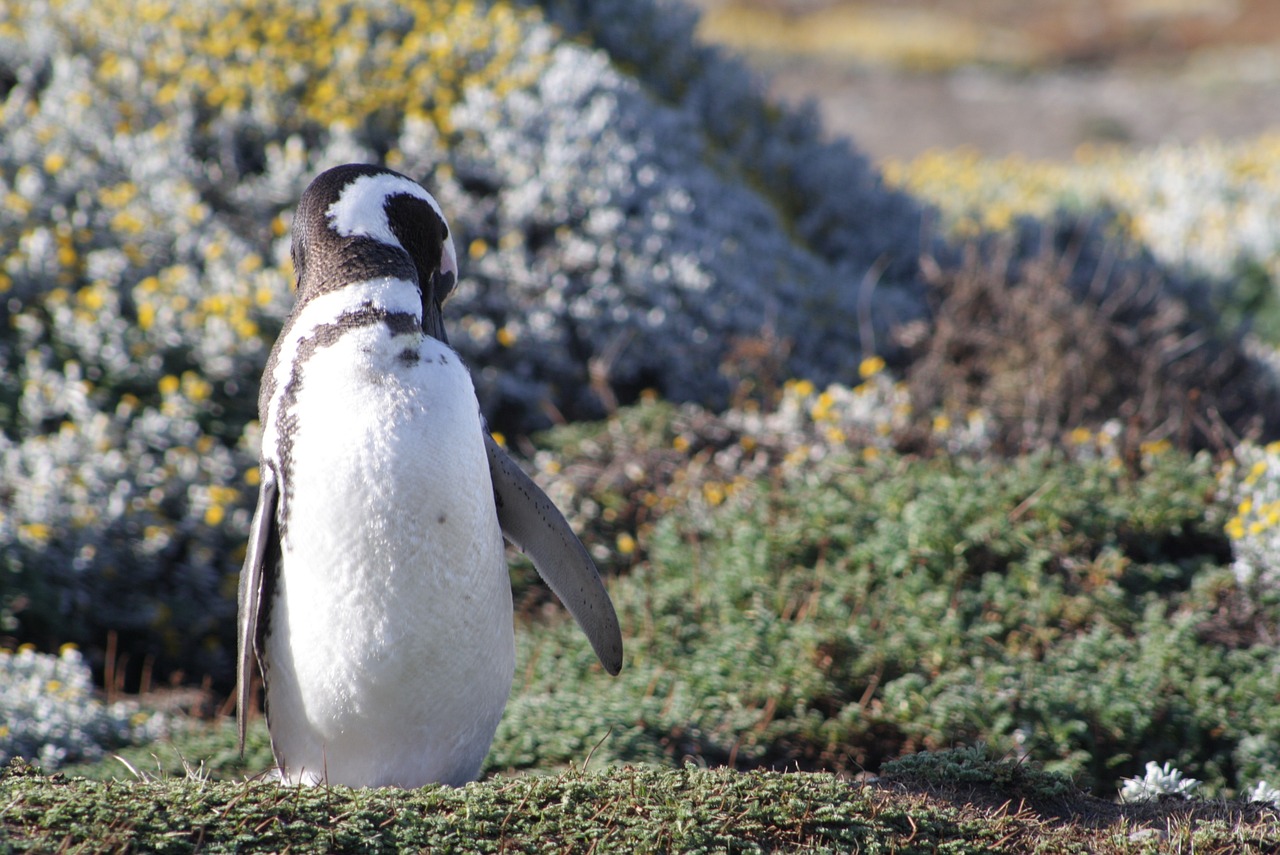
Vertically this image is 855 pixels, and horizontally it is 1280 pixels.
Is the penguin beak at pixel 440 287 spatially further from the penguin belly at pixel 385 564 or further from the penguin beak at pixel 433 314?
the penguin belly at pixel 385 564

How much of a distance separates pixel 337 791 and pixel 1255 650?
2.93 meters

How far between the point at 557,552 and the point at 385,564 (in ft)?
2.14

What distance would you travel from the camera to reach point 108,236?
564cm

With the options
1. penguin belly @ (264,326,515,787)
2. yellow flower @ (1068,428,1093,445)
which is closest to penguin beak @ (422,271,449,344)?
penguin belly @ (264,326,515,787)

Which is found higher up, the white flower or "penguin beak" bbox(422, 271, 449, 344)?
"penguin beak" bbox(422, 271, 449, 344)

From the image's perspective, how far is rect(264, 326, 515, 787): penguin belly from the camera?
9.00 ft

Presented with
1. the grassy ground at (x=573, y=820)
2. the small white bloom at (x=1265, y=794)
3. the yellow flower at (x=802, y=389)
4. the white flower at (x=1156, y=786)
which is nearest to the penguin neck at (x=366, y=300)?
the grassy ground at (x=573, y=820)

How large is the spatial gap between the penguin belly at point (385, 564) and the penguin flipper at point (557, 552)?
0.29 metres

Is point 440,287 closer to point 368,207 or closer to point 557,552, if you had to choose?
point 368,207

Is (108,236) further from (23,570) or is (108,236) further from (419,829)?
(419,829)

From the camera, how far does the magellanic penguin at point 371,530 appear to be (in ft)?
9.03

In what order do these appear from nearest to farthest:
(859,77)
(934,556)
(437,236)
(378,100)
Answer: (437,236) < (934,556) < (378,100) < (859,77)

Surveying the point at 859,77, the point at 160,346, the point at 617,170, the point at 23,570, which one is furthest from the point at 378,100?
the point at 859,77

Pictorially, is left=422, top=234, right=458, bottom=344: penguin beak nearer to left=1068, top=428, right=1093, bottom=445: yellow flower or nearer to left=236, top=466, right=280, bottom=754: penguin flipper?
left=236, top=466, right=280, bottom=754: penguin flipper
